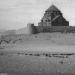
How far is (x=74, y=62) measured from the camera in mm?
15758

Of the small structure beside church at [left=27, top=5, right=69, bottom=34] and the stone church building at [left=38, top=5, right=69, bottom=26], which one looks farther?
the stone church building at [left=38, top=5, right=69, bottom=26]

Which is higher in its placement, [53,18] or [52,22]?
[53,18]

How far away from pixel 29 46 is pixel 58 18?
7.86 m

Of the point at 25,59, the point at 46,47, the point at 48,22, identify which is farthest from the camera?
the point at 48,22

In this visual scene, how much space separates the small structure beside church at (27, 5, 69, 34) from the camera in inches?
1112

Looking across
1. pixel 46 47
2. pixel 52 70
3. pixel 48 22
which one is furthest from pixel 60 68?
pixel 48 22

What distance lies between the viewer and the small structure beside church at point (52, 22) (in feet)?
92.7

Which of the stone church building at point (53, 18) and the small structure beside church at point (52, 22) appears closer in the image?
the small structure beside church at point (52, 22)

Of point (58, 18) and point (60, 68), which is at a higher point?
point (58, 18)

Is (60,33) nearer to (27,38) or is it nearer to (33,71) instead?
(27,38)

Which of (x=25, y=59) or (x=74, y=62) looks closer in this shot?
(x=74, y=62)

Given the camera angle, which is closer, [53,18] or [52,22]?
[52,22]

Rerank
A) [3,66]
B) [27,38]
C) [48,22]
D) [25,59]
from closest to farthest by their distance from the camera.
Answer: [3,66] < [25,59] < [27,38] < [48,22]

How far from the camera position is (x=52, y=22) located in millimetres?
31250
